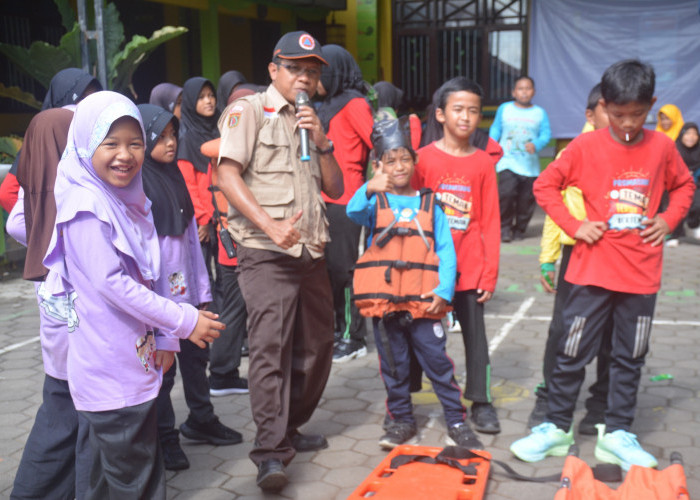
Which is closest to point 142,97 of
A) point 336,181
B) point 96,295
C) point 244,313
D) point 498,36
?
point 498,36

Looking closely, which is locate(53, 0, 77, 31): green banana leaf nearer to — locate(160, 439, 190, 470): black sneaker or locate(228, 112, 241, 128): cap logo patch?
locate(228, 112, 241, 128): cap logo patch

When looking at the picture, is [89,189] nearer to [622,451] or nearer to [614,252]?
[614,252]

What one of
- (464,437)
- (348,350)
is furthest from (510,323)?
(464,437)

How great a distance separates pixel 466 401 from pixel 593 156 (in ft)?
5.90

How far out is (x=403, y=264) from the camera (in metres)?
4.14

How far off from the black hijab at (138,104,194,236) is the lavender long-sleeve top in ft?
3.50

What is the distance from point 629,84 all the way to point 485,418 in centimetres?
194

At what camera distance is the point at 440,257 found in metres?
4.18

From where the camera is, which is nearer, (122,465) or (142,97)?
(122,465)

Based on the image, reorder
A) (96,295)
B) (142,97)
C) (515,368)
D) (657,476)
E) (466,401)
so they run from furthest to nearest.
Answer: (142,97) → (515,368) → (466,401) → (657,476) → (96,295)

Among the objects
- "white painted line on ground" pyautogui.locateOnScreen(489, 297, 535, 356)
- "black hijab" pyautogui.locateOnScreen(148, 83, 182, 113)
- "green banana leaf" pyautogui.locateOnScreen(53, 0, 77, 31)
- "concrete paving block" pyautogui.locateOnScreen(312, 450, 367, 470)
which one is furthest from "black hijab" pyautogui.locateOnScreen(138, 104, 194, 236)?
"green banana leaf" pyautogui.locateOnScreen(53, 0, 77, 31)

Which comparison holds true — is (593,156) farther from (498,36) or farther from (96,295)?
(498,36)

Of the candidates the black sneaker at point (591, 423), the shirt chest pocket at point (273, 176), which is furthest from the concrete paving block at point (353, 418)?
the shirt chest pocket at point (273, 176)

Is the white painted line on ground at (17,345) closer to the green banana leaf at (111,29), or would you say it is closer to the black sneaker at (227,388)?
the black sneaker at (227,388)
